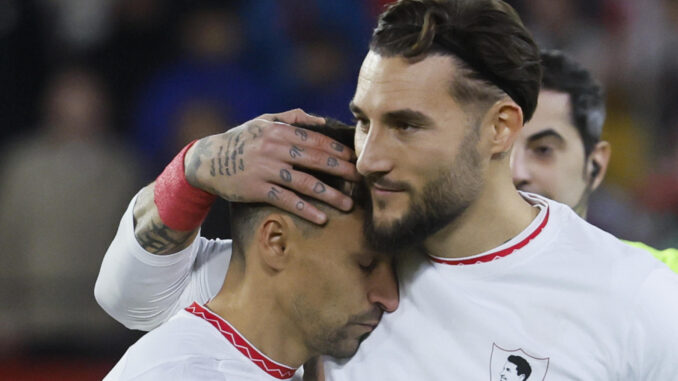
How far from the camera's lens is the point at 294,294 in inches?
88.3

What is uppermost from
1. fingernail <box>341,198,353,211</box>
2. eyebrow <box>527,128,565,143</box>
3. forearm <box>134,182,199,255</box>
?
eyebrow <box>527,128,565,143</box>

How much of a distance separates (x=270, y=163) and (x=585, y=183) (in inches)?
60.6

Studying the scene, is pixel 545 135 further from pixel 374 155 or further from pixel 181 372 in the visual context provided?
pixel 181 372

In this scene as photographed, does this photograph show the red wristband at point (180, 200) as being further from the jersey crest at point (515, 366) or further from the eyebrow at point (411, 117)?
the jersey crest at point (515, 366)

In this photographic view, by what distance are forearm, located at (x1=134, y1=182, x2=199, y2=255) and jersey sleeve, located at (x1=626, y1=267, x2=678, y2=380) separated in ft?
3.69

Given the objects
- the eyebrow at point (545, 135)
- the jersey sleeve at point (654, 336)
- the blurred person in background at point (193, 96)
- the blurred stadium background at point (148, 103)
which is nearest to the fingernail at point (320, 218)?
the jersey sleeve at point (654, 336)

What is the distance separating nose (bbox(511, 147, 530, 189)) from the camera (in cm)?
311

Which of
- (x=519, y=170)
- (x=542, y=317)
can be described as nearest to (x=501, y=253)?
(x=542, y=317)

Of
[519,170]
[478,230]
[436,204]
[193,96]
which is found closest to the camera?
[436,204]

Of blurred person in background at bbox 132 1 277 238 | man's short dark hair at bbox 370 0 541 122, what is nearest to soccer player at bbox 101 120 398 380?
man's short dark hair at bbox 370 0 541 122

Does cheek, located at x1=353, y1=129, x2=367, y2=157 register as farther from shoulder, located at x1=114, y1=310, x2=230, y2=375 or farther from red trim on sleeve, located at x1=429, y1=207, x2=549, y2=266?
shoulder, located at x1=114, y1=310, x2=230, y2=375

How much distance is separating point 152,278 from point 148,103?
112 inches

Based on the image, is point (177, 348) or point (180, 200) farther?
point (180, 200)

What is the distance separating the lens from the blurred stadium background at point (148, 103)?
486 centimetres
